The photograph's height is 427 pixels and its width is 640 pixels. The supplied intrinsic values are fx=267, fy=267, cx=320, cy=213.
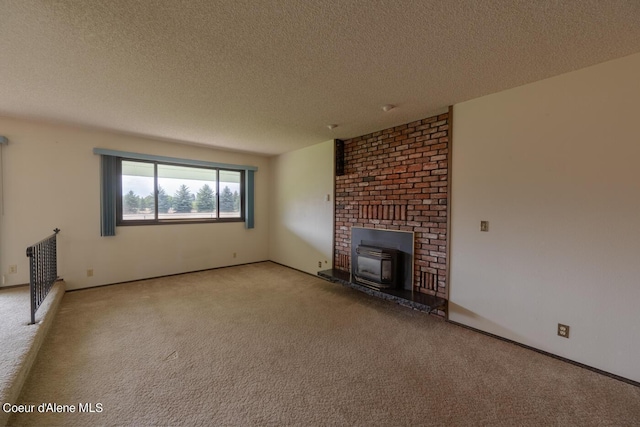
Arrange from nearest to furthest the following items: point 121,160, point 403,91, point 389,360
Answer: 1. point 389,360
2. point 403,91
3. point 121,160

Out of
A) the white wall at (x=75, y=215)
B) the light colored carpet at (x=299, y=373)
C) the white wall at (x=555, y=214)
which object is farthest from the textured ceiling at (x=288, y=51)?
the light colored carpet at (x=299, y=373)

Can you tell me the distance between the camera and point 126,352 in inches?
90.3

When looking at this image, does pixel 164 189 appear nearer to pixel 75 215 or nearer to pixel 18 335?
pixel 75 215

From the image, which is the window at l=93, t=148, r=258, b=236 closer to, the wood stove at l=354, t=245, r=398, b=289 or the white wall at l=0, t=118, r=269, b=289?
the white wall at l=0, t=118, r=269, b=289

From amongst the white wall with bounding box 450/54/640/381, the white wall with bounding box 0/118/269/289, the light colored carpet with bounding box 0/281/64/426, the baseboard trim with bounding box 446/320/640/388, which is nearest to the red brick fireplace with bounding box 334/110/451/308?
the white wall with bounding box 450/54/640/381

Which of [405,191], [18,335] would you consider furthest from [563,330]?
[18,335]

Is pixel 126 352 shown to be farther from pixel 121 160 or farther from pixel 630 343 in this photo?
pixel 630 343

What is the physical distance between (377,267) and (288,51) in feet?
8.61

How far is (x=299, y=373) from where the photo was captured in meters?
2.04

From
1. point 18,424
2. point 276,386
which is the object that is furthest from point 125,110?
point 276,386

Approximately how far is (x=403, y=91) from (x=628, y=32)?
145 cm

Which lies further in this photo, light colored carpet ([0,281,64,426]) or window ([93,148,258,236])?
window ([93,148,258,236])

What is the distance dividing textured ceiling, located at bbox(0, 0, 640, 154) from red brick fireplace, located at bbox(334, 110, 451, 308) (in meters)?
0.43

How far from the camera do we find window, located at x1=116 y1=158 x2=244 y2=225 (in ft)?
14.2
